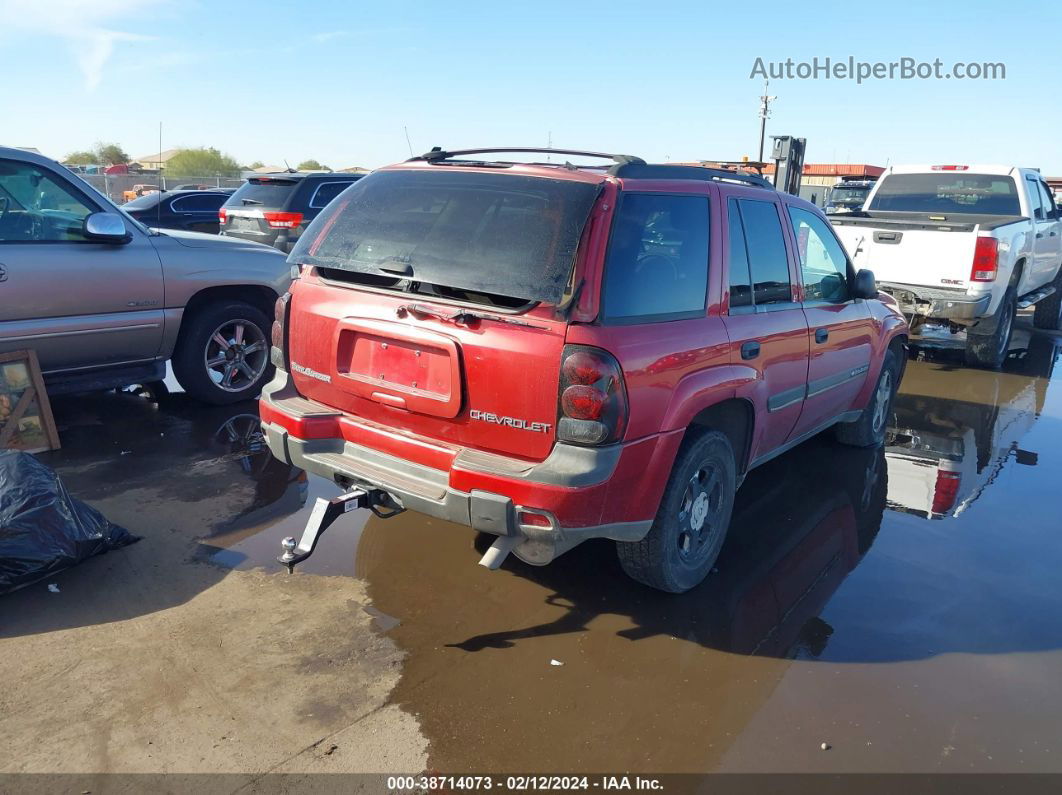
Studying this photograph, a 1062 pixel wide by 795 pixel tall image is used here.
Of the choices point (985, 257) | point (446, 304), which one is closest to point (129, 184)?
point (985, 257)

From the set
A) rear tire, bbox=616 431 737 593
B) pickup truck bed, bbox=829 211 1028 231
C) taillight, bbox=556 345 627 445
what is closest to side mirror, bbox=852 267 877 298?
rear tire, bbox=616 431 737 593

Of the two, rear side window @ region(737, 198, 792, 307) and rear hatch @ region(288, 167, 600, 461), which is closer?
rear hatch @ region(288, 167, 600, 461)

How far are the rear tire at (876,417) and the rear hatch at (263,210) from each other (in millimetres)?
7731

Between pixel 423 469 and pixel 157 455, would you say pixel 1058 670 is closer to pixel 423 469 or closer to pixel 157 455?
pixel 423 469

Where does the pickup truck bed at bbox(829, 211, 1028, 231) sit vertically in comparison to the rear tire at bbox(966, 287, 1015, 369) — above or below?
above

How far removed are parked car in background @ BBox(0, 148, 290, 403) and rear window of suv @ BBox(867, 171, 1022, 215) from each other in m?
7.74

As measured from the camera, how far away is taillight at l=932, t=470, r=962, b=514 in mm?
5336

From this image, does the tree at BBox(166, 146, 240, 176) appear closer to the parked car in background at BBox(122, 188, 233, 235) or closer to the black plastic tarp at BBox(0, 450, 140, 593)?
the parked car in background at BBox(122, 188, 233, 235)

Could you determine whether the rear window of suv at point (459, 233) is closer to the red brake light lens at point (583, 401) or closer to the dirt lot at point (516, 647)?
the red brake light lens at point (583, 401)

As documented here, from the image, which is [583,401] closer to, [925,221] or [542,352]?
[542,352]

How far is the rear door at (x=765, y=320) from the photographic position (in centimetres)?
399

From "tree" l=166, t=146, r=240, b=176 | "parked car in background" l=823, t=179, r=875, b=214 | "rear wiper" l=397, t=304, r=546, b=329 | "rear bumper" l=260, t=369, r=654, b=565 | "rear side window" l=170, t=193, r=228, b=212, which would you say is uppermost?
"tree" l=166, t=146, r=240, b=176

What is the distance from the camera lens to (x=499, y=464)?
10.7 feet

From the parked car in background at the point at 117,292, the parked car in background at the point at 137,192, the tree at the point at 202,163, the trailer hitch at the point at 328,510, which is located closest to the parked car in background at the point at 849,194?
the parked car in background at the point at 117,292
